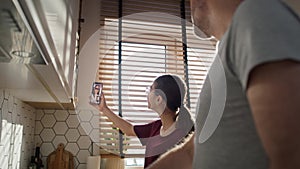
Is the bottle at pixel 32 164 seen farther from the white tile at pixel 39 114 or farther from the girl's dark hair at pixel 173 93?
the girl's dark hair at pixel 173 93

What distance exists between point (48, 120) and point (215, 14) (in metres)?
1.53

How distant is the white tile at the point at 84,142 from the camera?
1843 millimetres

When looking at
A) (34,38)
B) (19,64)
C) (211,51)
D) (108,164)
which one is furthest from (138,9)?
(34,38)

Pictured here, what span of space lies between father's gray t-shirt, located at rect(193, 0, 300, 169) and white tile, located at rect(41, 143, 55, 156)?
146 cm

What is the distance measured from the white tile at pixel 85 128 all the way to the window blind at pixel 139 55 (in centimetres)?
8

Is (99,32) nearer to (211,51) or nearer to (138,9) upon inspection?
(138,9)

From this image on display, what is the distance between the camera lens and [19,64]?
74cm

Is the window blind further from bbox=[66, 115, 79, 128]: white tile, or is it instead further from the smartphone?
the smartphone

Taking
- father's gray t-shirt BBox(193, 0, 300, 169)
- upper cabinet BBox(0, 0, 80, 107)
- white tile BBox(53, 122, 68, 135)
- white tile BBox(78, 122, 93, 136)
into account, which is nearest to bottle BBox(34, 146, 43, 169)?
white tile BBox(53, 122, 68, 135)

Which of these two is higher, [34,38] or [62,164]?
[34,38]

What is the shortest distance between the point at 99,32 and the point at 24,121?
85 cm

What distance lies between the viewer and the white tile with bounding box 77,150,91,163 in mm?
1827

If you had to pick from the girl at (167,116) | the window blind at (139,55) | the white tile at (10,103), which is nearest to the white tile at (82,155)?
the window blind at (139,55)

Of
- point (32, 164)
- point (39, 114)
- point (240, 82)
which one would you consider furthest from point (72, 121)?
point (240, 82)
